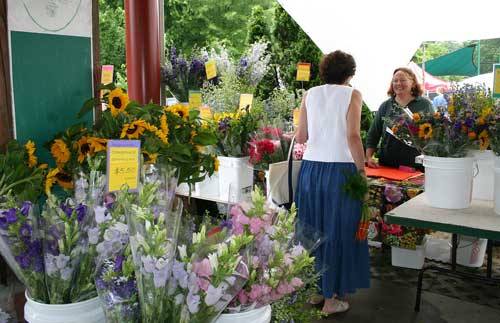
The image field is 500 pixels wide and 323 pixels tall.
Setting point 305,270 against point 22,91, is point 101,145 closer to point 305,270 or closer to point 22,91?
point 22,91

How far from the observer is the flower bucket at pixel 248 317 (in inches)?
37.0

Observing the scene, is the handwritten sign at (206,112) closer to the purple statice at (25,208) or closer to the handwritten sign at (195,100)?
the handwritten sign at (195,100)

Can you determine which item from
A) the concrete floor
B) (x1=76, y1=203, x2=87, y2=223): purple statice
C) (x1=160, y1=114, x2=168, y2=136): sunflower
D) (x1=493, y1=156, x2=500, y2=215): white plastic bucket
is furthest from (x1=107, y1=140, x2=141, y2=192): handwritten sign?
the concrete floor

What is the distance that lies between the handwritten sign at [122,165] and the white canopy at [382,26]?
3.87 m

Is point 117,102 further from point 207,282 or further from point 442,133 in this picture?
point 442,133

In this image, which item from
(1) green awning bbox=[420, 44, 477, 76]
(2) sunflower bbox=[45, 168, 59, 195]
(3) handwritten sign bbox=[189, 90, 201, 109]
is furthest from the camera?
(1) green awning bbox=[420, 44, 477, 76]

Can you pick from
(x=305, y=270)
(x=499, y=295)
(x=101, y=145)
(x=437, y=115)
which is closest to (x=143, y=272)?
(x=305, y=270)

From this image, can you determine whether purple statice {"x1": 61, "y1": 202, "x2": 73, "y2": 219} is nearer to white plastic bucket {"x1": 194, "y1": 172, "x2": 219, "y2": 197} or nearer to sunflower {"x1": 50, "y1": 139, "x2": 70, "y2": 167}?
sunflower {"x1": 50, "y1": 139, "x2": 70, "y2": 167}

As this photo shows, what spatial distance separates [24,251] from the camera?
1.02 metres

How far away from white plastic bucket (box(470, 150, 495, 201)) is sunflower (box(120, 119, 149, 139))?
1.79 meters

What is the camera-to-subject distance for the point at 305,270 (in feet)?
3.63

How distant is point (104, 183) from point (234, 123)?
5.87ft

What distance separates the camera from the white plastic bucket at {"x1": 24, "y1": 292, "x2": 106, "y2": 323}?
982 mm

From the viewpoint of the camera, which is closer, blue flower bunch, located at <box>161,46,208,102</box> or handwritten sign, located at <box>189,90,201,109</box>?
handwritten sign, located at <box>189,90,201,109</box>
